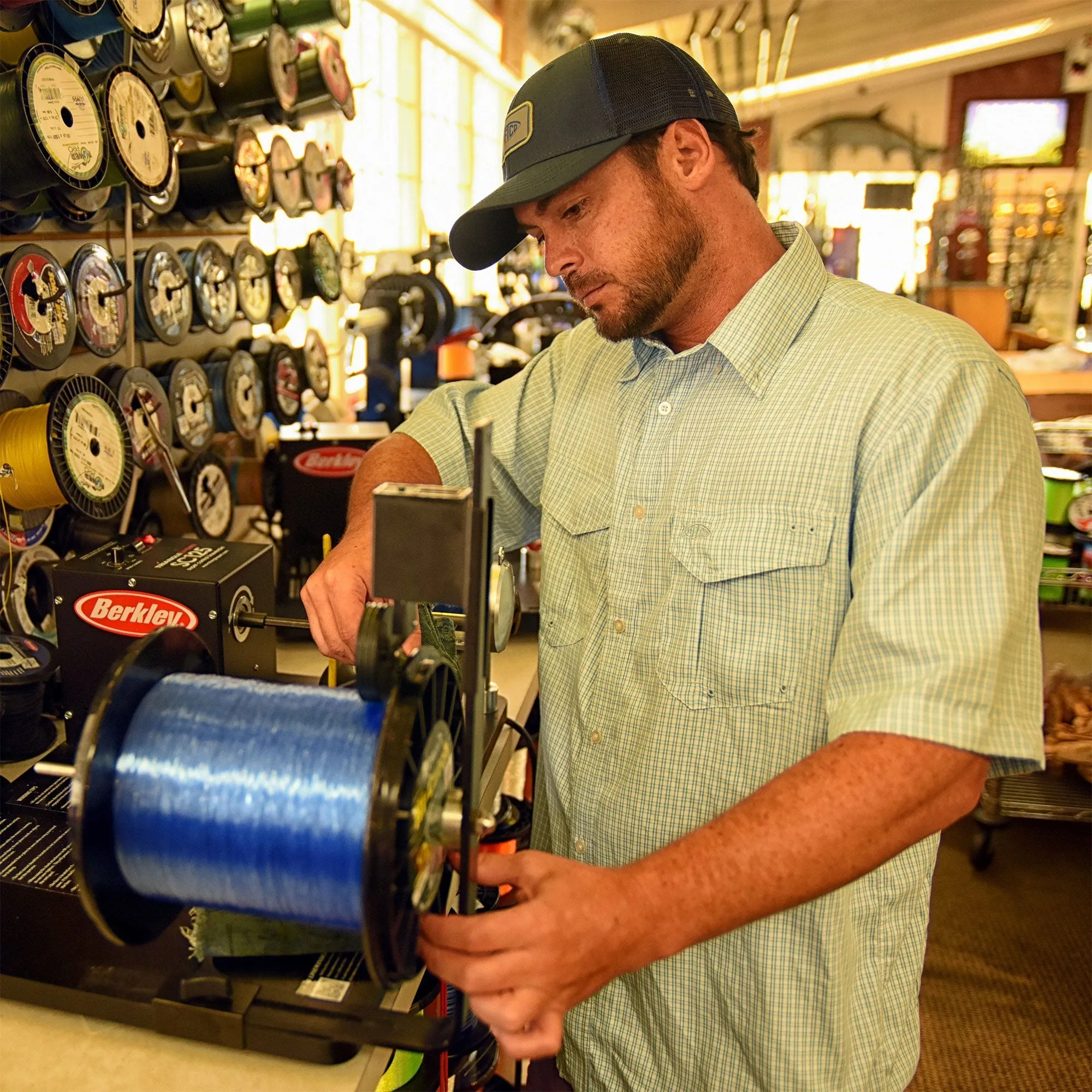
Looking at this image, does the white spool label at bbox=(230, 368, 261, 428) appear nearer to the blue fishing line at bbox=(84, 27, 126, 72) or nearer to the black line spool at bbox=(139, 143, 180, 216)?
the black line spool at bbox=(139, 143, 180, 216)

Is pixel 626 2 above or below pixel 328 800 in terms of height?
above

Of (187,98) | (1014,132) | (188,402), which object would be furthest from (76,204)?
(1014,132)

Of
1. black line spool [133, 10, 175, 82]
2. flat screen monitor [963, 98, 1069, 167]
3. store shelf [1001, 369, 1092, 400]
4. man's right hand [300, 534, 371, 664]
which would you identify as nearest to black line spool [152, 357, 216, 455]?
black line spool [133, 10, 175, 82]

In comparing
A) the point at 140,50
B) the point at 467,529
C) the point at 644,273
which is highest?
the point at 140,50

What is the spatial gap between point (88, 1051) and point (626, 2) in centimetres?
692

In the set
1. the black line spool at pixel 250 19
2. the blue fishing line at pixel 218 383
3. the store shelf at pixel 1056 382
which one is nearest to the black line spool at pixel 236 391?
the blue fishing line at pixel 218 383

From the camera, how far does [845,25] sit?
9836mm

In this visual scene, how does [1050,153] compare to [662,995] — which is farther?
[1050,153]

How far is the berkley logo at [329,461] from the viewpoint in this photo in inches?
88.9

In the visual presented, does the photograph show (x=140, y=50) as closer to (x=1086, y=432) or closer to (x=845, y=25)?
(x=1086, y=432)

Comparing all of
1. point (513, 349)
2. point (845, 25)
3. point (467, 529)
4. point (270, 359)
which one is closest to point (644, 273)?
point (467, 529)

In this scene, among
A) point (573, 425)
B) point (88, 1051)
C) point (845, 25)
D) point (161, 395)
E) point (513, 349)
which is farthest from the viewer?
point (845, 25)

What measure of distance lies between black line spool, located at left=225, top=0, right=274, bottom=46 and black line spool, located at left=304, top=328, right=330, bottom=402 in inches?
29.7

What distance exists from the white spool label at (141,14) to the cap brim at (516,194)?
753 mm
